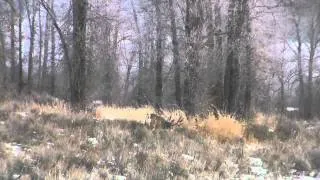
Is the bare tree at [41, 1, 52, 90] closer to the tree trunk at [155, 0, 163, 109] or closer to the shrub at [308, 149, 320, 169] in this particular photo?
the tree trunk at [155, 0, 163, 109]

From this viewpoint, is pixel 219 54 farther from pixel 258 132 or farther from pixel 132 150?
pixel 132 150

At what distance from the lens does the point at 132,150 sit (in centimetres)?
1044

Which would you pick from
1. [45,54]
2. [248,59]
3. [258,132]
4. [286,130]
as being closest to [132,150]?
[258,132]

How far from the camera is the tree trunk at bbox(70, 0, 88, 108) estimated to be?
19.1 meters

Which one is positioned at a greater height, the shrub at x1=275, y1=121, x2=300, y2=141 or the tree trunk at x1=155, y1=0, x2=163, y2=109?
the tree trunk at x1=155, y1=0, x2=163, y2=109

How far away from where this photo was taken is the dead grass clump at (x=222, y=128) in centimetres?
1411

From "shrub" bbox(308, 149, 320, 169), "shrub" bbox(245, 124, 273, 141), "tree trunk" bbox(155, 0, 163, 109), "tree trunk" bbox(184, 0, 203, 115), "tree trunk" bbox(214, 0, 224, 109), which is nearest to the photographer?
"shrub" bbox(308, 149, 320, 169)

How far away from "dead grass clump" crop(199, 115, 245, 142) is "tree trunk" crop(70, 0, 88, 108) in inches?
214

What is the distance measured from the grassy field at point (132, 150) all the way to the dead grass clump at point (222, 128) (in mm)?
22

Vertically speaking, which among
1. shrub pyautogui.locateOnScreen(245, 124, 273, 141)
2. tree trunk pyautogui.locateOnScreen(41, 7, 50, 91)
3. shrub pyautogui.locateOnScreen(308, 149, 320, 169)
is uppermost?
tree trunk pyautogui.locateOnScreen(41, 7, 50, 91)

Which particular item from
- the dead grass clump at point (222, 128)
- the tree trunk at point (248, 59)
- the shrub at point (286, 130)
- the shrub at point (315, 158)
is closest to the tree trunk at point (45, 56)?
the tree trunk at point (248, 59)

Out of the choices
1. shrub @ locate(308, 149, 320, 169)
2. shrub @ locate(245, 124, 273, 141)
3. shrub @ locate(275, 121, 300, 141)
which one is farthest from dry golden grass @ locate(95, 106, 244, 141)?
shrub @ locate(308, 149, 320, 169)

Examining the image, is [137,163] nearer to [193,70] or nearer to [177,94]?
[193,70]

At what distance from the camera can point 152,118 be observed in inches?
568
